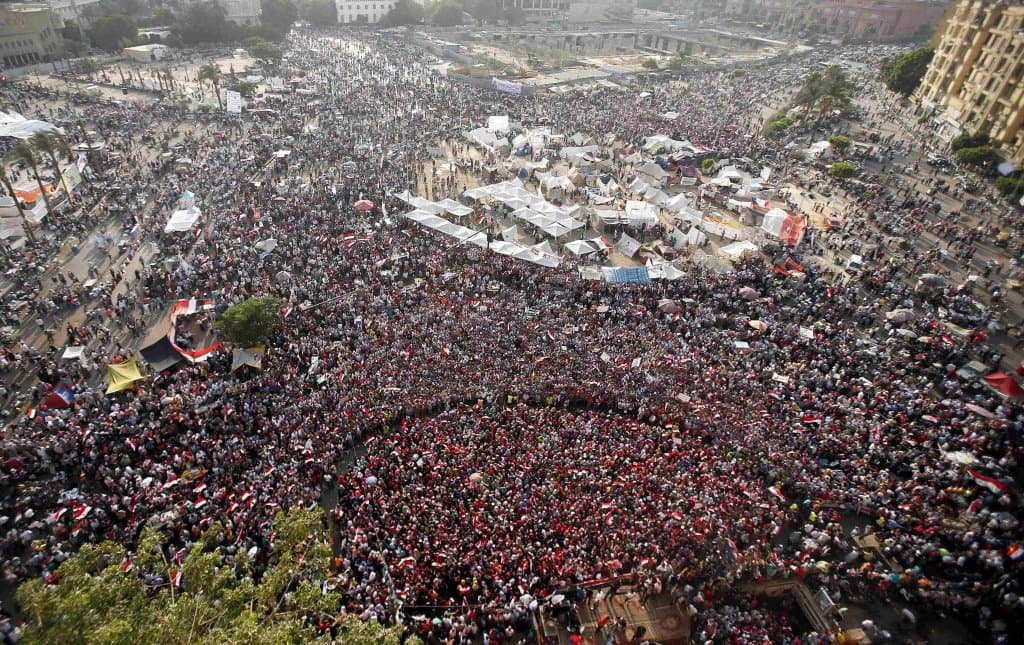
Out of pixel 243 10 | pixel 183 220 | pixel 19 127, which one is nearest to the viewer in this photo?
pixel 183 220

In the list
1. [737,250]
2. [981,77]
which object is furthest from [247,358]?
[981,77]

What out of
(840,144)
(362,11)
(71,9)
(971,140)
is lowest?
(840,144)

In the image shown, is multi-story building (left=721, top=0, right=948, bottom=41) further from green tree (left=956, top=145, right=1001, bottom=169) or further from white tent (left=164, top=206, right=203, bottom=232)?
white tent (left=164, top=206, right=203, bottom=232)

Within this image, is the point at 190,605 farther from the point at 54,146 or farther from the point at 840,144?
the point at 840,144

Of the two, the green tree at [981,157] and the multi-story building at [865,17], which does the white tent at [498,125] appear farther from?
the multi-story building at [865,17]

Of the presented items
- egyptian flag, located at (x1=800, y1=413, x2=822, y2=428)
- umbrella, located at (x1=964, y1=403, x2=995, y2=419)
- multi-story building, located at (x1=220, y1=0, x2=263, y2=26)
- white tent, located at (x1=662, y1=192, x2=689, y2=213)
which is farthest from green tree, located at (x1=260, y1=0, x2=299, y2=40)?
umbrella, located at (x1=964, y1=403, x2=995, y2=419)
